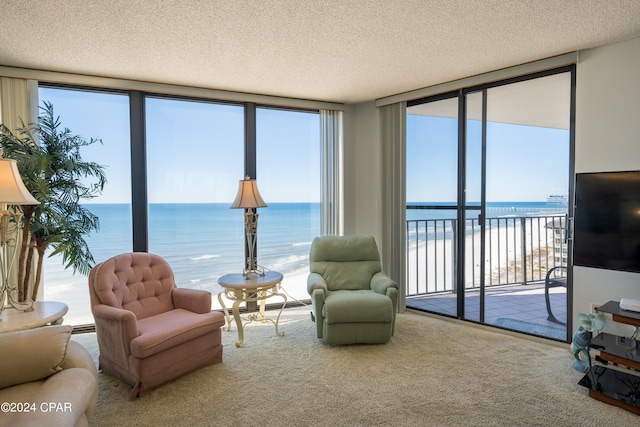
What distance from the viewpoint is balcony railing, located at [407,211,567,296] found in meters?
3.67

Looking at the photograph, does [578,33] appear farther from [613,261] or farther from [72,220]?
[72,220]

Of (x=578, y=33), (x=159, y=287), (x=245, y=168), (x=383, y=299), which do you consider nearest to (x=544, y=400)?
(x=383, y=299)

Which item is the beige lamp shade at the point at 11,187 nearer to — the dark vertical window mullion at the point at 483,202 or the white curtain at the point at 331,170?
the white curtain at the point at 331,170

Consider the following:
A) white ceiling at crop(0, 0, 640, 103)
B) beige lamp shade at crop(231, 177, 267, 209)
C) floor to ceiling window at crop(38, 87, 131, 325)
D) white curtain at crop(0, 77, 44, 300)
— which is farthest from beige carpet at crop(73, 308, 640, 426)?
white ceiling at crop(0, 0, 640, 103)

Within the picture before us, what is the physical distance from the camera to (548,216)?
3467 millimetres

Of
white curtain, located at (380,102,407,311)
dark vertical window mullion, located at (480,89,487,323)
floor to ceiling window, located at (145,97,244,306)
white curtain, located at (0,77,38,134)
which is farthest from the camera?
white curtain, located at (380,102,407,311)

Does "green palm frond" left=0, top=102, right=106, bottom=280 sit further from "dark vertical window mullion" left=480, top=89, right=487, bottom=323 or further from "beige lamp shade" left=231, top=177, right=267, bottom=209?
"dark vertical window mullion" left=480, top=89, right=487, bottom=323

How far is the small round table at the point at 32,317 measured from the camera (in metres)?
2.10

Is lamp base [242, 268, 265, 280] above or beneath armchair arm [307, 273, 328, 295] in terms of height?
above

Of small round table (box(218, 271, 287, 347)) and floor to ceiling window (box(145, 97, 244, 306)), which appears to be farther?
floor to ceiling window (box(145, 97, 244, 306))

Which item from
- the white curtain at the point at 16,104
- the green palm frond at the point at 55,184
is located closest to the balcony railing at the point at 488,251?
the green palm frond at the point at 55,184

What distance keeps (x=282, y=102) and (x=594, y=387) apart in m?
3.85

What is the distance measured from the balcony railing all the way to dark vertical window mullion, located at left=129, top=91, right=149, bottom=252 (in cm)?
300

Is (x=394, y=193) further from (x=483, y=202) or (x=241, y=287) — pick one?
(x=241, y=287)
